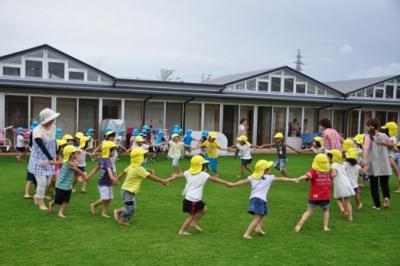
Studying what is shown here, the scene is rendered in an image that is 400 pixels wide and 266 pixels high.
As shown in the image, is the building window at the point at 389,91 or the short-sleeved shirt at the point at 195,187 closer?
the short-sleeved shirt at the point at 195,187

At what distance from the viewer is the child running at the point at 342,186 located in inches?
302

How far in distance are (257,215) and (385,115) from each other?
23347 mm

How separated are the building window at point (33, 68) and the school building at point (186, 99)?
4cm

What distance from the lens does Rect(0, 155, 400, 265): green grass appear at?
5371 mm

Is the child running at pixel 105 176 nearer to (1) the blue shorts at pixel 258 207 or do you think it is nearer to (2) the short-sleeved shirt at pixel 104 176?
(2) the short-sleeved shirt at pixel 104 176

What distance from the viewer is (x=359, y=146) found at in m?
11.3

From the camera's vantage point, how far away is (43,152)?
7.56 meters

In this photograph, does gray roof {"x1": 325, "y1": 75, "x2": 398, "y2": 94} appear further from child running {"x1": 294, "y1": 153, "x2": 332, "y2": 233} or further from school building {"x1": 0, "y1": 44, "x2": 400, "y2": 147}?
child running {"x1": 294, "y1": 153, "x2": 332, "y2": 233}

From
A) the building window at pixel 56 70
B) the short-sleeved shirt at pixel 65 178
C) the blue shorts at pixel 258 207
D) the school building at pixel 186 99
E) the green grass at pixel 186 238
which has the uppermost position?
the building window at pixel 56 70

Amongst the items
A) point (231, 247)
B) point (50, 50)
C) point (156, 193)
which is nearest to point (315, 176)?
point (231, 247)

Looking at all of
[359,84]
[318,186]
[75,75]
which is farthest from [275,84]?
[318,186]

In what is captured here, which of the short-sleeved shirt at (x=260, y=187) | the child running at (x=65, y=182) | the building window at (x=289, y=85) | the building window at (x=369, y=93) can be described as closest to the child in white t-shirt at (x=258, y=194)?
the short-sleeved shirt at (x=260, y=187)

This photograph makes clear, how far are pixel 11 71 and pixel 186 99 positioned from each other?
805 cm

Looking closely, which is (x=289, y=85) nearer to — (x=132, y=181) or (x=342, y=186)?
(x=342, y=186)
